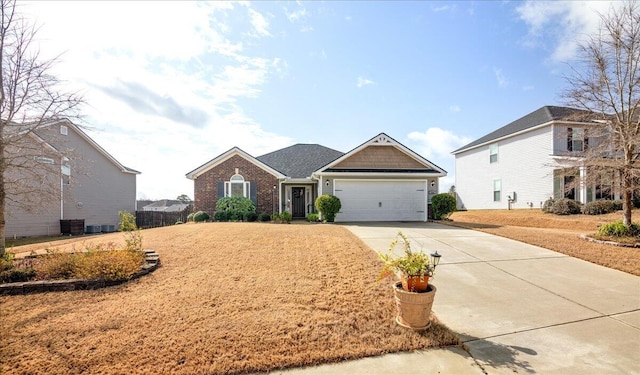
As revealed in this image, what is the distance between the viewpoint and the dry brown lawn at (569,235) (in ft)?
23.8

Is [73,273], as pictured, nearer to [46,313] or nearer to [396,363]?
[46,313]

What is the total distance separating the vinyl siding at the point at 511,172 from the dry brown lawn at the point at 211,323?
15109mm

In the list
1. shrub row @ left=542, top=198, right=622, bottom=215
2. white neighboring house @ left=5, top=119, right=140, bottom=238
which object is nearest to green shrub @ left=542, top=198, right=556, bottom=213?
shrub row @ left=542, top=198, right=622, bottom=215

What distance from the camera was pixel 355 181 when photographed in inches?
621

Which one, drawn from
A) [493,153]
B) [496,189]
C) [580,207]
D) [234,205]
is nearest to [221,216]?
[234,205]

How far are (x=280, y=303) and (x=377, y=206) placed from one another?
1189cm

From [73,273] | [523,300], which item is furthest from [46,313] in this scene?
[523,300]

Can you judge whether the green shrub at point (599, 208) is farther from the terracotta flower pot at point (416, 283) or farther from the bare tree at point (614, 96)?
the terracotta flower pot at point (416, 283)

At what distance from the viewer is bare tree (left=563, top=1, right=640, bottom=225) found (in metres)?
9.52

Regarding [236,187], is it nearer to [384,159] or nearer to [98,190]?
[384,159]

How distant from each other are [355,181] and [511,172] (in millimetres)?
12098

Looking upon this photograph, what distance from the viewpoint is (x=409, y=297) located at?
153 inches

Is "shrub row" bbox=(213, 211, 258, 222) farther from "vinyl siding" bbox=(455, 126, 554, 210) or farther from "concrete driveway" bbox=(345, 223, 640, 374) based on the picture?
"vinyl siding" bbox=(455, 126, 554, 210)

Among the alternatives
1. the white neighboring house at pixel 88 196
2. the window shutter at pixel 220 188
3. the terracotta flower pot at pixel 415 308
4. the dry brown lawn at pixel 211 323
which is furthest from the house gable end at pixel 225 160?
the terracotta flower pot at pixel 415 308
